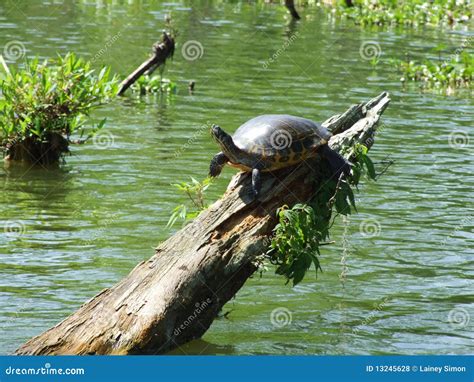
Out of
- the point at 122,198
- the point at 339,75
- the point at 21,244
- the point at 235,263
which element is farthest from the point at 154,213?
the point at 339,75

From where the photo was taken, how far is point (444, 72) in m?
22.6

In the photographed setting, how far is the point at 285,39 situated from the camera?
1163 inches

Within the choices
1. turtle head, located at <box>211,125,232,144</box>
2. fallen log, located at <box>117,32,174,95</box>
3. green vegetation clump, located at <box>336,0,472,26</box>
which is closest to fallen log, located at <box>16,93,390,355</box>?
turtle head, located at <box>211,125,232,144</box>

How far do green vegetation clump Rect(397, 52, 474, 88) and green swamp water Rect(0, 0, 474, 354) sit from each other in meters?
0.71

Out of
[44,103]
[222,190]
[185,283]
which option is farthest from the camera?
[44,103]

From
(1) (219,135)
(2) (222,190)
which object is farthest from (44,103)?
(1) (219,135)

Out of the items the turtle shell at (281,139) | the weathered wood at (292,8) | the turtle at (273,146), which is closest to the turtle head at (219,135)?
the turtle at (273,146)

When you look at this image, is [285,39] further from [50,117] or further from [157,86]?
[50,117]

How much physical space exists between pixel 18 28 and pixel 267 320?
2105 centimetres

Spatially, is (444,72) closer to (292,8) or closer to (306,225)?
(292,8)

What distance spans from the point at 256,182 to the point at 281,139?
0.54 m

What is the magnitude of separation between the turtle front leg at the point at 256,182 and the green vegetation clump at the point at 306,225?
25cm

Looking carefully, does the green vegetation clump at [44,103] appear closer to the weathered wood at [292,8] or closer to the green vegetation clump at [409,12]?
the weathered wood at [292,8]

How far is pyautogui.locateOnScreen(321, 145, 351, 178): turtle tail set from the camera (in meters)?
8.54
